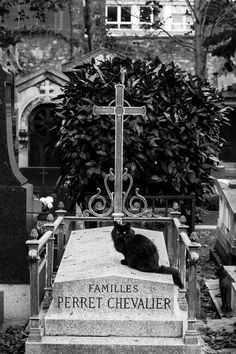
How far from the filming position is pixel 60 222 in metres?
7.12

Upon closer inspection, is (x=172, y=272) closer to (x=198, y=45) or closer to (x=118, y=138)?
(x=118, y=138)

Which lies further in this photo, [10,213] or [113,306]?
[10,213]

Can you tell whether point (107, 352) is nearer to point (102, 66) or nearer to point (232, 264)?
point (232, 264)

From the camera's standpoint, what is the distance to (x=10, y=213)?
7230 mm

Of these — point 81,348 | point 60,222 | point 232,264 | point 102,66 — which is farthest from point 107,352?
point 102,66

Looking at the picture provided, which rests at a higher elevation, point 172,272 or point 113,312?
point 172,272

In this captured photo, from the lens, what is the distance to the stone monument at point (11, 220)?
7.22 metres

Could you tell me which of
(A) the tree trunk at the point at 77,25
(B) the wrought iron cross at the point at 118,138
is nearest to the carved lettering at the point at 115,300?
(B) the wrought iron cross at the point at 118,138

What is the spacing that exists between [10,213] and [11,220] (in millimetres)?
75

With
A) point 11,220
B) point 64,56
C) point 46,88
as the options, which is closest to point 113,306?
point 11,220

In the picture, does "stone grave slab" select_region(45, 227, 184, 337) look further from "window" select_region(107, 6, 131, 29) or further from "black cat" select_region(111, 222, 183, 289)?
"window" select_region(107, 6, 131, 29)

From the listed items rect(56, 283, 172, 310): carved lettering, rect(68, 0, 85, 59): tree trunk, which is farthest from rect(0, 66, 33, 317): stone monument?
rect(68, 0, 85, 59): tree trunk

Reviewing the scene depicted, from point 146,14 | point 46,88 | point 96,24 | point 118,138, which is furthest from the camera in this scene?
point 96,24

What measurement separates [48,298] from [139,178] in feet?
9.95
